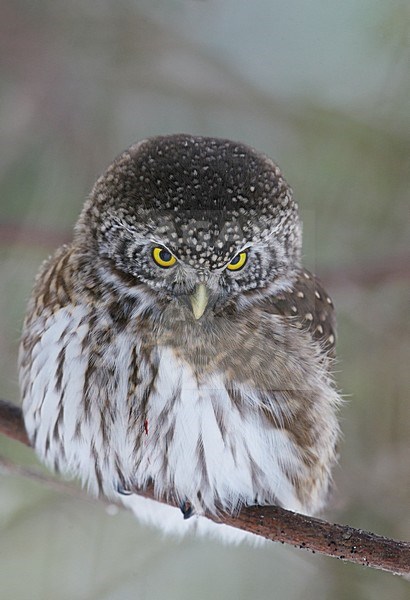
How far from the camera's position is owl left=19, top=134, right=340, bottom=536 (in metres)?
1.12

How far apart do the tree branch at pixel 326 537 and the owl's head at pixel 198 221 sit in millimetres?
363

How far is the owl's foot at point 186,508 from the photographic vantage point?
4.68ft

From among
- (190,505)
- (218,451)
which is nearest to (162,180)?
(218,451)

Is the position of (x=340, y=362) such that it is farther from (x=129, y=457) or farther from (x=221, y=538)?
(x=221, y=538)

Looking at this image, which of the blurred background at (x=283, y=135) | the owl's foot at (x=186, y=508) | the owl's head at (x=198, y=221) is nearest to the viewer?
the owl's head at (x=198, y=221)

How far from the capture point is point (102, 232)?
4.23 feet

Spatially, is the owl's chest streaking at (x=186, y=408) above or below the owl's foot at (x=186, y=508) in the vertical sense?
above

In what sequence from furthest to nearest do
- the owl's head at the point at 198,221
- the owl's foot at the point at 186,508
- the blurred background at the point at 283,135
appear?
the owl's foot at the point at 186,508
the blurred background at the point at 283,135
the owl's head at the point at 198,221

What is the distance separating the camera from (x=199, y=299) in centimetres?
115

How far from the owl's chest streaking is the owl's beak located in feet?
0.18

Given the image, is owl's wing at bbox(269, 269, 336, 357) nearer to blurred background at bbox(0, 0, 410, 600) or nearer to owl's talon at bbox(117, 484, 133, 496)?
blurred background at bbox(0, 0, 410, 600)

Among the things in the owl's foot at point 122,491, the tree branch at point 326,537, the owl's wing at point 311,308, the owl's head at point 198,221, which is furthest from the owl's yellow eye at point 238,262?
the owl's foot at point 122,491

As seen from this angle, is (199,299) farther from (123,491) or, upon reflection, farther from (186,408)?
(123,491)

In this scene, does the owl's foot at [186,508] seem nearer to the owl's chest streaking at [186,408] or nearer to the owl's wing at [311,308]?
the owl's chest streaking at [186,408]
